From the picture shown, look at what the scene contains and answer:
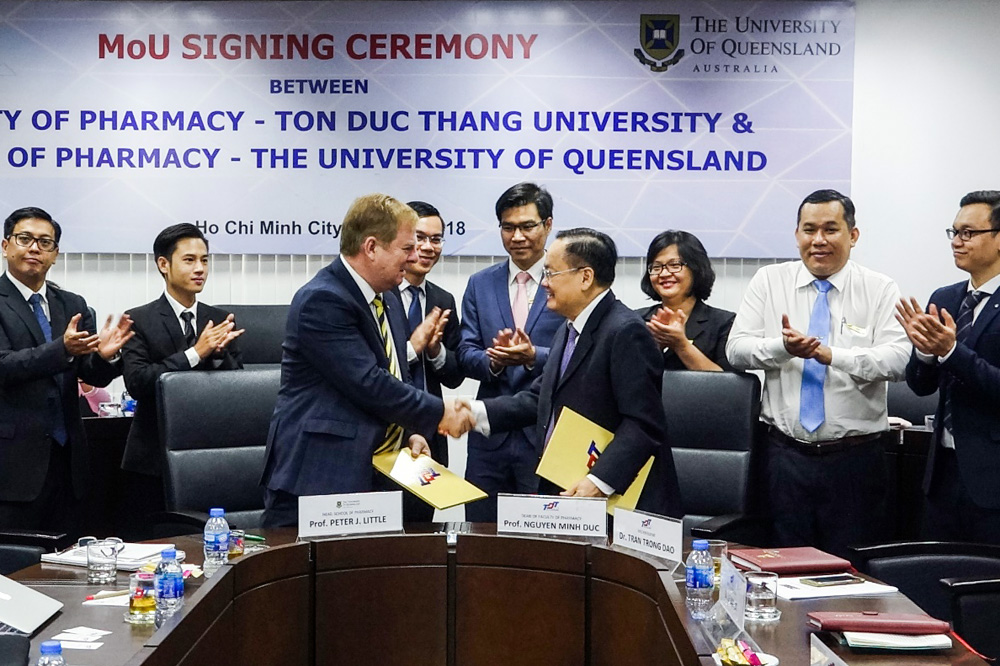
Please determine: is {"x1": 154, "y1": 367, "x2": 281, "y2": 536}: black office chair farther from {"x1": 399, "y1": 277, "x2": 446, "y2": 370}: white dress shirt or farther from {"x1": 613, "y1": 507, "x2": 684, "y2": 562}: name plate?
{"x1": 613, "y1": 507, "x2": 684, "y2": 562}: name plate

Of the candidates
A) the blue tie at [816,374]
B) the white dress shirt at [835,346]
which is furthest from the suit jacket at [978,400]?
the blue tie at [816,374]

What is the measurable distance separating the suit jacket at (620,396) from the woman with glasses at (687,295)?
97cm

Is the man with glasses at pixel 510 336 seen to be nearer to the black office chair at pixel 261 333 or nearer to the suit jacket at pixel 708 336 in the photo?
the suit jacket at pixel 708 336

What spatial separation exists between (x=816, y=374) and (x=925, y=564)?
88 centimetres

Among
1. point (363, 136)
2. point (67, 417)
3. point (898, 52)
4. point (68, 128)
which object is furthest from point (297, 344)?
point (898, 52)

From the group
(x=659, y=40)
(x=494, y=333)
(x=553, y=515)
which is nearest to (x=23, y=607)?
(x=553, y=515)

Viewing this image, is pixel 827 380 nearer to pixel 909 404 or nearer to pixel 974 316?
pixel 974 316

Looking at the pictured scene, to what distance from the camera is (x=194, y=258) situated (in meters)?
4.21

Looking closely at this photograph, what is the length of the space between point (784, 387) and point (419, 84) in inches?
103

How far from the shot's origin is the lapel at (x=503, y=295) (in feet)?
13.1

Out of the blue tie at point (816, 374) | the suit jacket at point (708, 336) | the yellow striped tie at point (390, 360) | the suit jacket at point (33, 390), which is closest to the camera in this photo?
the yellow striped tie at point (390, 360)

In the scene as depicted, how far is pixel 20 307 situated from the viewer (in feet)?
12.7

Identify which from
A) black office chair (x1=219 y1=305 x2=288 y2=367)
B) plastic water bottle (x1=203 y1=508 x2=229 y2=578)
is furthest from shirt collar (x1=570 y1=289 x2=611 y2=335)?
black office chair (x1=219 y1=305 x2=288 y2=367)

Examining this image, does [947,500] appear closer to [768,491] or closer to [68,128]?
[768,491]
